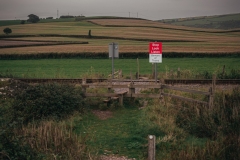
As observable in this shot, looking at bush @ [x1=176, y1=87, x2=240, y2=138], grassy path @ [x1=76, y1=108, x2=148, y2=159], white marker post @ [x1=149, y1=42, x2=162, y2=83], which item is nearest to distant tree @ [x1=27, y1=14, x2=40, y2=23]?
white marker post @ [x1=149, y1=42, x2=162, y2=83]

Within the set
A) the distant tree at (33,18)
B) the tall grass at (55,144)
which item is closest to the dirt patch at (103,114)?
the tall grass at (55,144)

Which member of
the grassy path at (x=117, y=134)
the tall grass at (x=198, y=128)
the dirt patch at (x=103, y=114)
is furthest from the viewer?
the dirt patch at (x=103, y=114)

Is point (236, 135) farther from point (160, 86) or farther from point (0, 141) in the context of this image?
point (0, 141)

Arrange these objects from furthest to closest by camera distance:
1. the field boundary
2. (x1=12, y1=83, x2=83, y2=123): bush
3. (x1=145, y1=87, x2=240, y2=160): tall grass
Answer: the field boundary, (x1=12, y1=83, x2=83, y2=123): bush, (x1=145, y1=87, x2=240, y2=160): tall grass

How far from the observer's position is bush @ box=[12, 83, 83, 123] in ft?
39.3

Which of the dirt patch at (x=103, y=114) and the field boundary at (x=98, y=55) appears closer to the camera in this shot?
the dirt patch at (x=103, y=114)

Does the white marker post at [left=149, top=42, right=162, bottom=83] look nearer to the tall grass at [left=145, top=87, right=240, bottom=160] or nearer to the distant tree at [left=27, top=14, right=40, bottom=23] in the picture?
the tall grass at [left=145, top=87, right=240, bottom=160]

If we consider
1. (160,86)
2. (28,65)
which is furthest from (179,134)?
(28,65)

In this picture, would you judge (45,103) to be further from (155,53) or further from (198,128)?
(155,53)

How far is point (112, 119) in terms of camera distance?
12938 mm

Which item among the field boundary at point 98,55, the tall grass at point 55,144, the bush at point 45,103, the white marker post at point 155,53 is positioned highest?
the white marker post at point 155,53

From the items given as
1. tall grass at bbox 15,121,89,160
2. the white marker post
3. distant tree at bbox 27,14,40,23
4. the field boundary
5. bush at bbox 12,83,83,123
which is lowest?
tall grass at bbox 15,121,89,160

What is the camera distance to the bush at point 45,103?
1198cm

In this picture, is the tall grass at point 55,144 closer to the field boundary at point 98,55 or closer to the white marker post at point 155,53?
the white marker post at point 155,53
